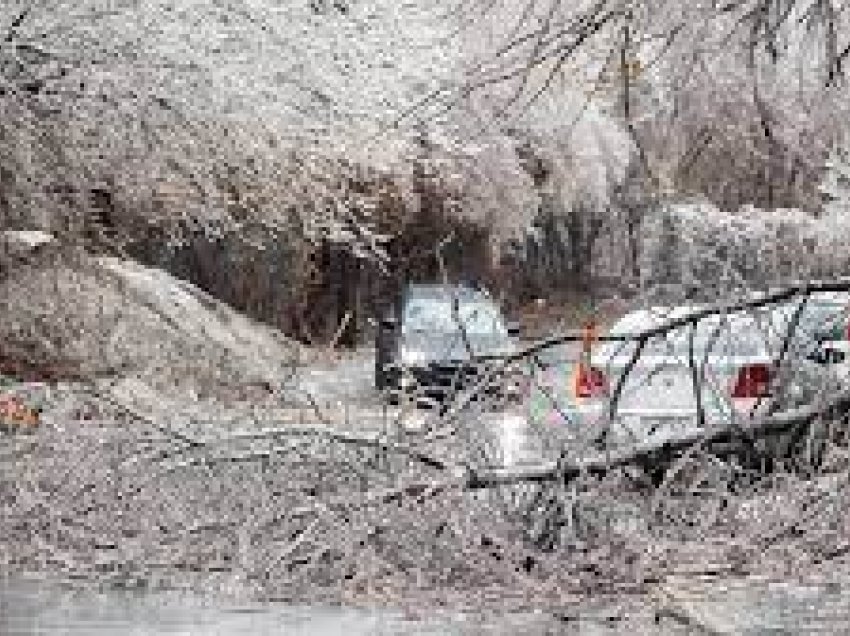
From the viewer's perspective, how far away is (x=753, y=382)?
12.9 metres

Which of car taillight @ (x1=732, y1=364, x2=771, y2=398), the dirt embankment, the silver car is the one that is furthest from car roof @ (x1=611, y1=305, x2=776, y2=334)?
the dirt embankment

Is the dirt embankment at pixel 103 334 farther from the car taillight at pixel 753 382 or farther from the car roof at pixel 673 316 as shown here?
the car taillight at pixel 753 382

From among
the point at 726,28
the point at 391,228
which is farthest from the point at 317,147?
the point at 726,28

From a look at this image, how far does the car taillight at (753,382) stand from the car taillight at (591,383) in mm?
756

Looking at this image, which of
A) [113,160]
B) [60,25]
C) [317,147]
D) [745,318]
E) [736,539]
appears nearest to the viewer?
[736,539]

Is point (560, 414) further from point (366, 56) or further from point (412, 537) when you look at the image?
point (366, 56)

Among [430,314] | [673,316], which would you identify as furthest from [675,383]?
[430,314]

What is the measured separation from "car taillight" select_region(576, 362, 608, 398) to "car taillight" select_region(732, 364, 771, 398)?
0.76 m

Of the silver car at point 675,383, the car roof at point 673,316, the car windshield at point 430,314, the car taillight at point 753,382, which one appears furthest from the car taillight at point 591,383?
the car windshield at point 430,314

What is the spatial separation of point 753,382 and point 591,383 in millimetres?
950

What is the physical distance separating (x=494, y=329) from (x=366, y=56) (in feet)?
41.4

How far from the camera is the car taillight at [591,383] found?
12619mm

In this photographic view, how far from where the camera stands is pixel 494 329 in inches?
638

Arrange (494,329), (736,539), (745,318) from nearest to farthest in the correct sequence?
1. (736,539)
2. (745,318)
3. (494,329)
